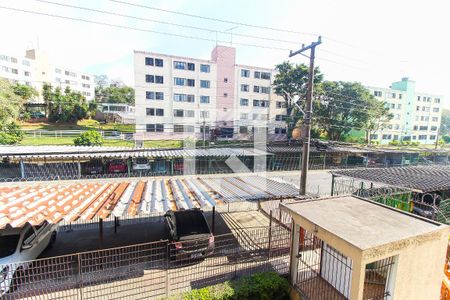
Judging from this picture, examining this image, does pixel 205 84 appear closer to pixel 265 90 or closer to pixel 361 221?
pixel 265 90

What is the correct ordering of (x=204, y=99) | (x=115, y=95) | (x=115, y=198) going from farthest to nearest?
(x=115, y=95), (x=204, y=99), (x=115, y=198)

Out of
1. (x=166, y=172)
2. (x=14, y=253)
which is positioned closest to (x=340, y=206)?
(x=14, y=253)

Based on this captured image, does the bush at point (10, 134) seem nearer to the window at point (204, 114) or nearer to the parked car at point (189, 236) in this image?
the window at point (204, 114)

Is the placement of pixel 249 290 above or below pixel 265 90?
below

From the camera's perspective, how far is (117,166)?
2309 cm

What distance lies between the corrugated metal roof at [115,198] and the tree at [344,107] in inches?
1179

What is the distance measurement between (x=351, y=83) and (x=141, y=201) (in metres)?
41.8

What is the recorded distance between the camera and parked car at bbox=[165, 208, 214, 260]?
27.4ft

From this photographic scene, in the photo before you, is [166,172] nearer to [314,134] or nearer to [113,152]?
[113,152]

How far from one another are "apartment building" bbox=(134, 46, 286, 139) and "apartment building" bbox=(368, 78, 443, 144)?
26.6 m

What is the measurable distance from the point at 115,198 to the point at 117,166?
15.2 meters

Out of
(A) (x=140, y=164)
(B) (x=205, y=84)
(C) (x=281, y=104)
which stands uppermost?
(B) (x=205, y=84)

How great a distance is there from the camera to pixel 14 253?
700 cm

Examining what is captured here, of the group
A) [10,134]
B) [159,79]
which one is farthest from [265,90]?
[10,134]
